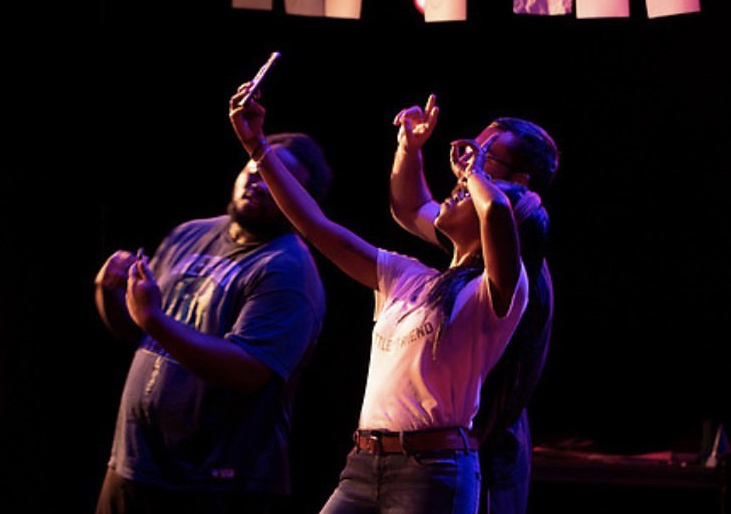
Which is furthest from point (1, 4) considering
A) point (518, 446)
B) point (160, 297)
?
point (518, 446)

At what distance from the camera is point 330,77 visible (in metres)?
4.82

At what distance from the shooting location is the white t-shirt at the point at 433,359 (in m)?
2.50

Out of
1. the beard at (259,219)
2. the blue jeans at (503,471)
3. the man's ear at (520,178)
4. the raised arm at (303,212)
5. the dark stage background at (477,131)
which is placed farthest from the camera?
the dark stage background at (477,131)

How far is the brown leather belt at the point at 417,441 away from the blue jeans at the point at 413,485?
0.01m

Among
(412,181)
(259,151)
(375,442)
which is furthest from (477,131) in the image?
(375,442)

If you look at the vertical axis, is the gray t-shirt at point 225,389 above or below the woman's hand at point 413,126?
below

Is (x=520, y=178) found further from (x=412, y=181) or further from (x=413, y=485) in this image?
(x=413, y=485)

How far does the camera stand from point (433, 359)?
8.27ft

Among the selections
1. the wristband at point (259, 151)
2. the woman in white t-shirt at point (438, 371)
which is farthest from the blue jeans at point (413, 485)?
the wristband at point (259, 151)

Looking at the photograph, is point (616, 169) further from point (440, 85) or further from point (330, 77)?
point (330, 77)

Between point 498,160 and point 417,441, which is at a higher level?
point 498,160

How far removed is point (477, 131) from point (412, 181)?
1457mm

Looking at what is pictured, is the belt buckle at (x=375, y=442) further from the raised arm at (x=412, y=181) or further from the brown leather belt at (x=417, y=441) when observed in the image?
the raised arm at (x=412, y=181)

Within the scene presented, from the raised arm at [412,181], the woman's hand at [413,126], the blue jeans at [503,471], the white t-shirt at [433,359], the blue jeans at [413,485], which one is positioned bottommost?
the blue jeans at [503,471]
